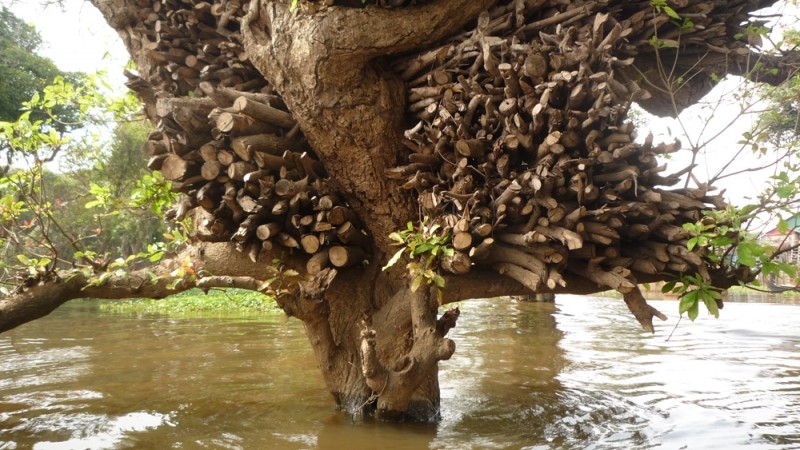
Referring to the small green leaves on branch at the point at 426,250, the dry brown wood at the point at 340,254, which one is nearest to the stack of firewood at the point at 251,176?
the dry brown wood at the point at 340,254

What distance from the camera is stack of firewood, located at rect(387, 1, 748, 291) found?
350 cm

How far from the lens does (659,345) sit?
8.31 metres

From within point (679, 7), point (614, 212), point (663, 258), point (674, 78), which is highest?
point (679, 7)

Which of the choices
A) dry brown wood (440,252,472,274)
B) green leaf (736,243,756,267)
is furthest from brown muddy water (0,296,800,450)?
green leaf (736,243,756,267)

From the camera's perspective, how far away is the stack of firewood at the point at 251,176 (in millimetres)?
3916

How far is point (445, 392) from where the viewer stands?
216 inches

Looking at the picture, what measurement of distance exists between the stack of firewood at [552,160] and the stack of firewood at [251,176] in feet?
2.40

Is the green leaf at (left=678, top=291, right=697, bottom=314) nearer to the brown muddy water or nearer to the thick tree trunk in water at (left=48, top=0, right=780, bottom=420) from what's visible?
the thick tree trunk in water at (left=48, top=0, right=780, bottom=420)

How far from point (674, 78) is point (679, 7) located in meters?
0.66

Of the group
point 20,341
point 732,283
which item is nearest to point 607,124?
point 732,283

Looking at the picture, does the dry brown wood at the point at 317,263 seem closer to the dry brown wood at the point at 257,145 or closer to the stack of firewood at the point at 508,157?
the stack of firewood at the point at 508,157

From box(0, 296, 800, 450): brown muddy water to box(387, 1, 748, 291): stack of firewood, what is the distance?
1.29 m

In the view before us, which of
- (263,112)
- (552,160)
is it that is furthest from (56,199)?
(552,160)

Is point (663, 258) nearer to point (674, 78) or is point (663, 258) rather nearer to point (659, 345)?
point (674, 78)
